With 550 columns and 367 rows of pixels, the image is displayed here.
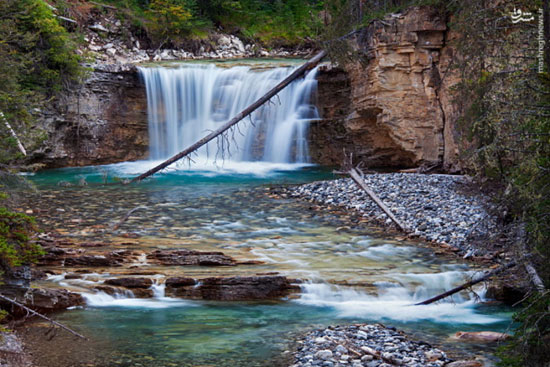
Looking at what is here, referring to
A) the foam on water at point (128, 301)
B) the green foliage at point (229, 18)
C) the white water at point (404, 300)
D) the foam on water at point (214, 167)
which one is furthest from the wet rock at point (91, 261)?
the green foliage at point (229, 18)

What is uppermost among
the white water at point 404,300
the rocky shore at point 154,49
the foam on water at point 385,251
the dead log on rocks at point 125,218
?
the rocky shore at point 154,49

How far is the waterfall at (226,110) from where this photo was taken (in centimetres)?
2103

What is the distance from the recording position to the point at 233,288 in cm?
792

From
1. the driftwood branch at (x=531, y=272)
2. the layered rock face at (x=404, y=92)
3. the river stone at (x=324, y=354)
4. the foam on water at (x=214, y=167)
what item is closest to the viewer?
the driftwood branch at (x=531, y=272)

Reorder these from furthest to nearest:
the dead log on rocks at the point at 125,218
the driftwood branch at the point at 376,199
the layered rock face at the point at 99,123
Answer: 1. the layered rock face at the point at 99,123
2. the dead log on rocks at the point at 125,218
3. the driftwood branch at the point at 376,199

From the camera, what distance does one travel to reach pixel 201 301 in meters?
7.76

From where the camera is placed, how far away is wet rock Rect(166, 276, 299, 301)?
25.8 ft

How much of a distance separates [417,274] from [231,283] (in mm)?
2747

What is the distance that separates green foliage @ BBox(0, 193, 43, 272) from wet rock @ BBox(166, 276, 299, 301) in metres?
1.99

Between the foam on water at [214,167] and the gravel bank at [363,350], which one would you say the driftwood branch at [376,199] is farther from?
the foam on water at [214,167]

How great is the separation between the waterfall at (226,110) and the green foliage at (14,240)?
1451cm

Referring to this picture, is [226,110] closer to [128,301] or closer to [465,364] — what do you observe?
[128,301]

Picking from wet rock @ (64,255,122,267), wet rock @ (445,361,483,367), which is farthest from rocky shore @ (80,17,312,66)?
wet rock @ (445,361,483,367)

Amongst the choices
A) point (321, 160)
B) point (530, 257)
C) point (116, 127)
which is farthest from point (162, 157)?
point (530, 257)
